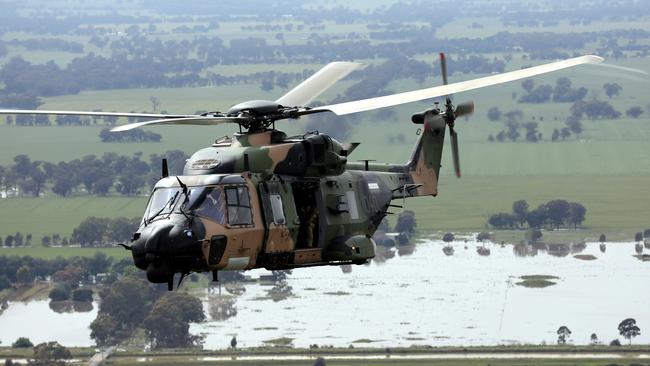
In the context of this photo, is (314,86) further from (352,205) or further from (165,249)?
(165,249)

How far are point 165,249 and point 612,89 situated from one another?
9493cm

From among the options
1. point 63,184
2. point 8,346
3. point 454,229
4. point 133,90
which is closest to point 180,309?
point 8,346

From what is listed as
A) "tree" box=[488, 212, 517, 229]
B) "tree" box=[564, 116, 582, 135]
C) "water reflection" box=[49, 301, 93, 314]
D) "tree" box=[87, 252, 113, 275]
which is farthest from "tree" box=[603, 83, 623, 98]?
"water reflection" box=[49, 301, 93, 314]

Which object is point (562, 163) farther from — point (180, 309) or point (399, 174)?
point (399, 174)

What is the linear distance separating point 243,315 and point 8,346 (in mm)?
10767

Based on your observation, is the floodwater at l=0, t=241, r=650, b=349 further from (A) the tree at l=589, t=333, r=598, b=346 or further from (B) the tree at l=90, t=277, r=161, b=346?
(B) the tree at l=90, t=277, r=161, b=346

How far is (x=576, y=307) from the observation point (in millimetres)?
75625

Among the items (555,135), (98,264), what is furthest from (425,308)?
(555,135)

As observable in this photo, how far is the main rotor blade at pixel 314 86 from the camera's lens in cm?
2656

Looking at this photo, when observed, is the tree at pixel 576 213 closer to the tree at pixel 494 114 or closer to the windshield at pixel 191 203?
the tree at pixel 494 114

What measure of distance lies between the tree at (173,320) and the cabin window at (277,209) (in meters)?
49.0

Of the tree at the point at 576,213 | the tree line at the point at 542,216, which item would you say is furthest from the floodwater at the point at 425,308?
the tree line at the point at 542,216

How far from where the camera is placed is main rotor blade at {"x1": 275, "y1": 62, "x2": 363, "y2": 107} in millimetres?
26562

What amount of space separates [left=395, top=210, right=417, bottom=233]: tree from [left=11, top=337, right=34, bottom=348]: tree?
29344mm
